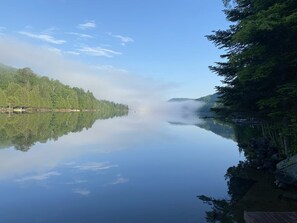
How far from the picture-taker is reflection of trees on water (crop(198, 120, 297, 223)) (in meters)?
14.3

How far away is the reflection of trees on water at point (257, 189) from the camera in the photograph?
563 inches

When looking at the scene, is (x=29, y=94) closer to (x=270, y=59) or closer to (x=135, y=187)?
(x=135, y=187)

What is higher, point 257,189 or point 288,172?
point 288,172

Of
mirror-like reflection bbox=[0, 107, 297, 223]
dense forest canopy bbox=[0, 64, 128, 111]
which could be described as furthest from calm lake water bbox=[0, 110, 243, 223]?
dense forest canopy bbox=[0, 64, 128, 111]

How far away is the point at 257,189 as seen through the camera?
1775 centimetres

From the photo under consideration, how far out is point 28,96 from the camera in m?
141

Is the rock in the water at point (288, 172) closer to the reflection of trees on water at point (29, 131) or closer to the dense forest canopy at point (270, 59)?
the dense forest canopy at point (270, 59)

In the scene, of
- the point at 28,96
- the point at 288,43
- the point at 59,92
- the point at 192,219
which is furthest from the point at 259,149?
the point at 59,92

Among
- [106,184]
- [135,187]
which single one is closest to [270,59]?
[135,187]

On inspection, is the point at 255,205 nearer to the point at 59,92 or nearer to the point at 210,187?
the point at 210,187

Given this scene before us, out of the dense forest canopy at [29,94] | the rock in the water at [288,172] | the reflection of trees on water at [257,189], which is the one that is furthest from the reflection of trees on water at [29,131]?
the dense forest canopy at [29,94]

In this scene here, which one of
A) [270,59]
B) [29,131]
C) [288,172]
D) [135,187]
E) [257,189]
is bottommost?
[135,187]

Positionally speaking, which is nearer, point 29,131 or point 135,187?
point 135,187

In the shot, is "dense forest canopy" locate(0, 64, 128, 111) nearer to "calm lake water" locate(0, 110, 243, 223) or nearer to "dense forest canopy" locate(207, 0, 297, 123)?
"calm lake water" locate(0, 110, 243, 223)
